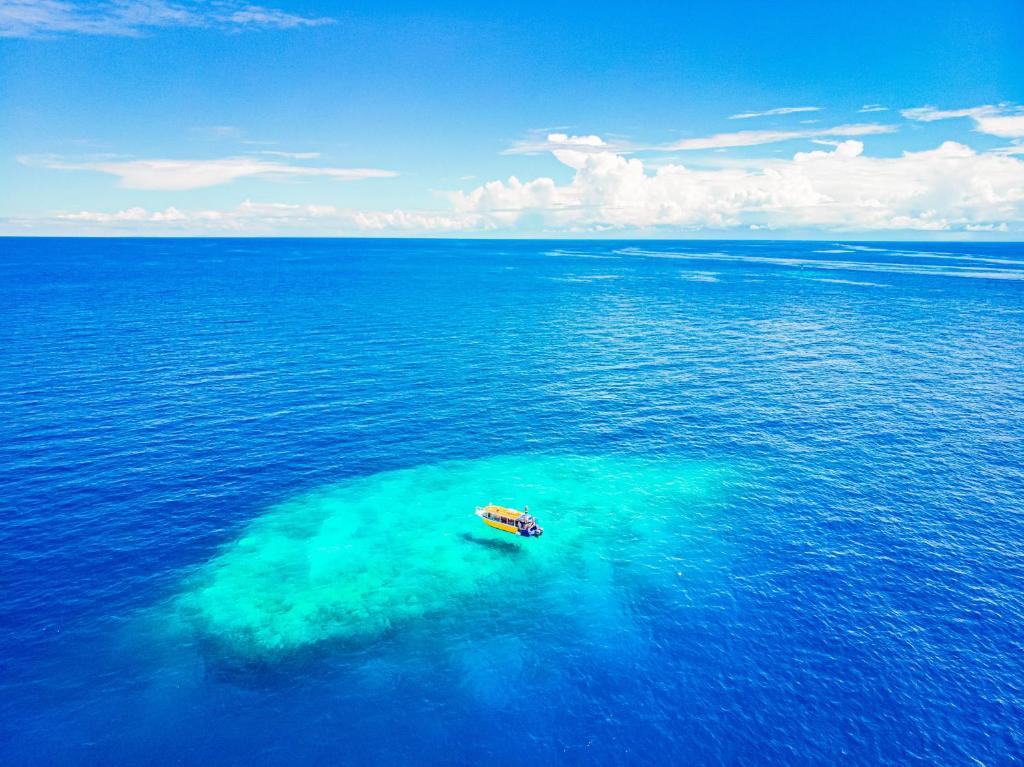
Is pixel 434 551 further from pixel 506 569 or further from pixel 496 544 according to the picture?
pixel 506 569

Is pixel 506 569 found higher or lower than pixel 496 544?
lower

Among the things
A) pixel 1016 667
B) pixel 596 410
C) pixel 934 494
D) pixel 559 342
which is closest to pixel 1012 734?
pixel 1016 667

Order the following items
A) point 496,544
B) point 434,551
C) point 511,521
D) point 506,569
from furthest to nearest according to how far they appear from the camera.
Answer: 1. point 511,521
2. point 496,544
3. point 434,551
4. point 506,569

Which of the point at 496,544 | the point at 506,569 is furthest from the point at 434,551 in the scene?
the point at 506,569

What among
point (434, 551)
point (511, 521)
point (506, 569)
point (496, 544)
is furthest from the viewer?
point (511, 521)

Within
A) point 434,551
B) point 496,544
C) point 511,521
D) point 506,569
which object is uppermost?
point 511,521

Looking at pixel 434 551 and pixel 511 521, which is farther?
pixel 511 521

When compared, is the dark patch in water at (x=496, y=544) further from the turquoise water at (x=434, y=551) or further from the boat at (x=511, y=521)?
the boat at (x=511, y=521)

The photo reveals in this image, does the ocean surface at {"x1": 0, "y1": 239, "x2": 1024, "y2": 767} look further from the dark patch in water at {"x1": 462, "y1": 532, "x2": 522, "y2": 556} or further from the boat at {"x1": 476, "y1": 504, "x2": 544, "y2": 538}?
the boat at {"x1": 476, "y1": 504, "x2": 544, "y2": 538}
